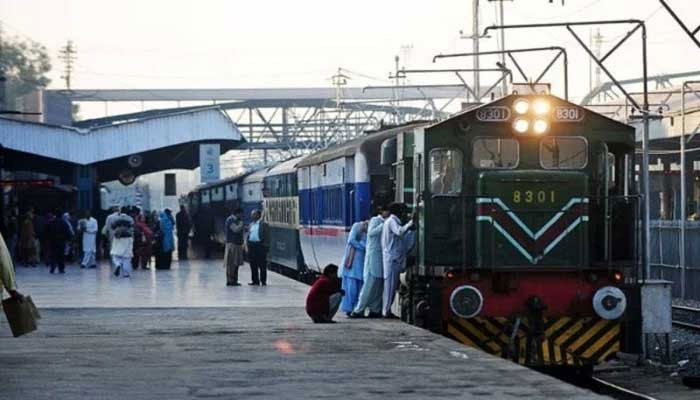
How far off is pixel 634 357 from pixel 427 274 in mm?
4832

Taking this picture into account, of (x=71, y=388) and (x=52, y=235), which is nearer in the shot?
(x=71, y=388)

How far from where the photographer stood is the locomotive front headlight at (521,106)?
16844 mm

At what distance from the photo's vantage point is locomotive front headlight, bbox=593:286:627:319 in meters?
16.6

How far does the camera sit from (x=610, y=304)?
16656mm

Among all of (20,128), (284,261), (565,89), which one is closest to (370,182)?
(565,89)

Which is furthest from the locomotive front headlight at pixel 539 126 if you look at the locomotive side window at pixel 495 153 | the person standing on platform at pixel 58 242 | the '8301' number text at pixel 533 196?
the person standing on platform at pixel 58 242

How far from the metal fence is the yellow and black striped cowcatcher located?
48.0 ft

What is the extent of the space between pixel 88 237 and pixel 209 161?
8417 millimetres

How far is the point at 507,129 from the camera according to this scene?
16938mm

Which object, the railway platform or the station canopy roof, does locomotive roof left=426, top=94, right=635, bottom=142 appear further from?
the station canopy roof

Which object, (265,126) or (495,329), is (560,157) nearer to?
(495,329)

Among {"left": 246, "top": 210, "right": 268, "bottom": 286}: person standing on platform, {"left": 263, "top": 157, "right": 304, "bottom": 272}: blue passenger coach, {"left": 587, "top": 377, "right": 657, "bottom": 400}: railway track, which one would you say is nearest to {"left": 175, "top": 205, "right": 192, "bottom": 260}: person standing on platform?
{"left": 263, "top": 157, "right": 304, "bottom": 272}: blue passenger coach

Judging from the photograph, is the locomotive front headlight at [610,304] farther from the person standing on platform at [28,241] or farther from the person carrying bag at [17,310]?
the person standing on platform at [28,241]

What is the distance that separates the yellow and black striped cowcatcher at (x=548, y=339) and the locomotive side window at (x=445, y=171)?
1.53m
